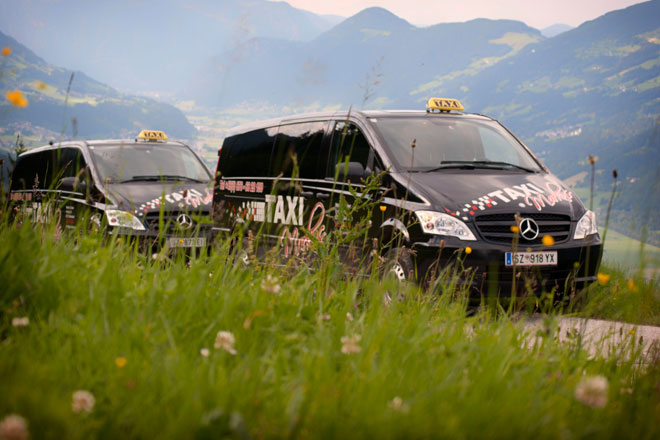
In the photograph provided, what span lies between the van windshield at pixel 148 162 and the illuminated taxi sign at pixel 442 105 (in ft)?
12.6

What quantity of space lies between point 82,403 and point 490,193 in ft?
15.3

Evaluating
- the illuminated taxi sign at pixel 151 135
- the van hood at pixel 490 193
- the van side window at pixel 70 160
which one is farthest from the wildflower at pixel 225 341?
the illuminated taxi sign at pixel 151 135

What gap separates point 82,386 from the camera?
2311mm

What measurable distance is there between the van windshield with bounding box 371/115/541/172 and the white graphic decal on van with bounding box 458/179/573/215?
2.04ft

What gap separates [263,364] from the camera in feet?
8.38

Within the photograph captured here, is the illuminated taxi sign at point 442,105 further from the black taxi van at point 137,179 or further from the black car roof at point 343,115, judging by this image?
the black taxi van at point 137,179

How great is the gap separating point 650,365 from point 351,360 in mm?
1728

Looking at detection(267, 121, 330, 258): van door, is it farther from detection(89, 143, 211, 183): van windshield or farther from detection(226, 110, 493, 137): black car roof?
detection(89, 143, 211, 183): van windshield

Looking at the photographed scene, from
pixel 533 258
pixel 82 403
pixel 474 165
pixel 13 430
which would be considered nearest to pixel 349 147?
pixel 474 165

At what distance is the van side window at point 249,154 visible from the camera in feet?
28.1

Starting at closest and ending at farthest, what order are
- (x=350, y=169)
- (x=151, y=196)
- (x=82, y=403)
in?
(x=82, y=403) → (x=350, y=169) → (x=151, y=196)

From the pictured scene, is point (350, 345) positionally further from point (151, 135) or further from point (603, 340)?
point (151, 135)

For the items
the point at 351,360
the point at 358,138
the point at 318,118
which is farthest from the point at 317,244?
the point at 318,118

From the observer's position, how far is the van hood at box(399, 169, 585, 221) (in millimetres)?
5859
